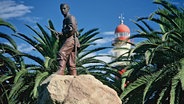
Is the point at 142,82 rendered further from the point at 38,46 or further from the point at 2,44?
the point at 2,44

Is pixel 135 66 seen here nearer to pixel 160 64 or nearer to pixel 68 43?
pixel 160 64

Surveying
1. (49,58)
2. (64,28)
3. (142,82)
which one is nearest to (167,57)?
(142,82)

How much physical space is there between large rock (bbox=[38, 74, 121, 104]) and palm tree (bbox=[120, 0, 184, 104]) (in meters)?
6.99

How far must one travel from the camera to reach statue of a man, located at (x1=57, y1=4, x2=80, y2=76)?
11.6m

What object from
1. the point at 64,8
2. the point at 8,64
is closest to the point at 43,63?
the point at 8,64

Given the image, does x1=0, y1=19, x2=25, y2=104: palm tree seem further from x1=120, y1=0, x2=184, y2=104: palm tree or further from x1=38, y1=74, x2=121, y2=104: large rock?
x1=38, y1=74, x2=121, y2=104: large rock

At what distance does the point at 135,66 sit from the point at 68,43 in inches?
357

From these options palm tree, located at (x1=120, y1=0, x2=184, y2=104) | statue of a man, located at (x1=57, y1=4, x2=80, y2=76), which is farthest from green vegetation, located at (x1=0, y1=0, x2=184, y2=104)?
statue of a man, located at (x1=57, y1=4, x2=80, y2=76)

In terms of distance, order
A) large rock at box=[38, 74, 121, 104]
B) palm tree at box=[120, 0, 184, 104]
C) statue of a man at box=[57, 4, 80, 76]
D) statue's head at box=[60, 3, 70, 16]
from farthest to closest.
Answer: palm tree at box=[120, 0, 184, 104]
statue's head at box=[60, 3, 70, 16]
statue of a man at box=[57, 4, 80, 76]
large rock at box=[38, 74, 121, 104]

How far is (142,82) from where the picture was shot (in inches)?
758

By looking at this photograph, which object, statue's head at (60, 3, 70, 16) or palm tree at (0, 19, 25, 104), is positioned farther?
palm tree at (0, 19, 25, 104)

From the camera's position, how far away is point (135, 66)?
2052 centimetres

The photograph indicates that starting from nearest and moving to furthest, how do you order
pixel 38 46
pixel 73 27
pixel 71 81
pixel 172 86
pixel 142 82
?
pixel 71 81 < pixel 73 27 < pixel 172 86 < pixel 142 82 < pixel 38 46

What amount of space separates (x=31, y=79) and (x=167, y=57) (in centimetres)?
553
